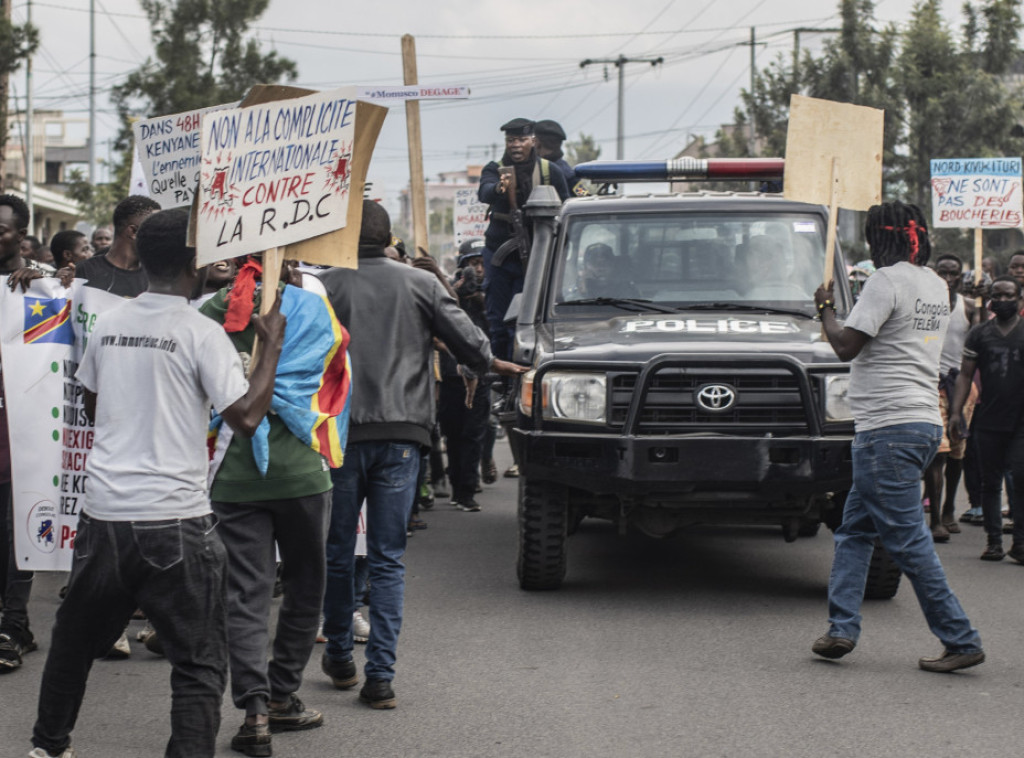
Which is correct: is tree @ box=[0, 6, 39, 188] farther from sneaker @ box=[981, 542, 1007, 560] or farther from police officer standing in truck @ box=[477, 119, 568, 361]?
sneaker @ box=[981, 542, 1007, 560]

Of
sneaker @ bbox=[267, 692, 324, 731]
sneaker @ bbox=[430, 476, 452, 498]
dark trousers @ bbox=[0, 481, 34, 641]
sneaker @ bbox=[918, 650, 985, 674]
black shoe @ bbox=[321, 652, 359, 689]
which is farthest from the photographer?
sneaker @ bbox=[430, 476, 452, 498]

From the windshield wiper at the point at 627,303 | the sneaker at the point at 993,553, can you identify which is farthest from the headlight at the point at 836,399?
the sneaker at the point at 993,553

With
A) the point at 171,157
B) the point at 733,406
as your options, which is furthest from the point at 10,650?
the point at 733,406

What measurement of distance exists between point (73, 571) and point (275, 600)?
12.2 ft

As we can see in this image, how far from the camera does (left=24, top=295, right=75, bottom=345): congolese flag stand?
6941mm

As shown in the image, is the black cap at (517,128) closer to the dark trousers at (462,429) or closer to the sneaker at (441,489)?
the dark trousers at (462,429)

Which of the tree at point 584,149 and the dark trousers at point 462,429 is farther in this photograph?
the tree at point 584,149

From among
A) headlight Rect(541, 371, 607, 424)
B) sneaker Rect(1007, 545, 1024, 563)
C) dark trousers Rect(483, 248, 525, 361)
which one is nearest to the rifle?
dark trousers Rect(483, 248, 525, 361)

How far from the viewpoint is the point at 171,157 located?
8.44 m

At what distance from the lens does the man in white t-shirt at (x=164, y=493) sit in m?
4.32

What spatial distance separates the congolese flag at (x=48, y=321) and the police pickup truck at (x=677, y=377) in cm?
235

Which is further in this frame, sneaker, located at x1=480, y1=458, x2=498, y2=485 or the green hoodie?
sneaker, located at x1=480, y1=458, x2=498, y2=485

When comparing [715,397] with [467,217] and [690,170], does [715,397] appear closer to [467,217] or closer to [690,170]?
[690,170]

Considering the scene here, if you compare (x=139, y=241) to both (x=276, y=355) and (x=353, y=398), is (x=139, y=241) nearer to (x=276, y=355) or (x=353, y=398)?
(x=276, y=355)
